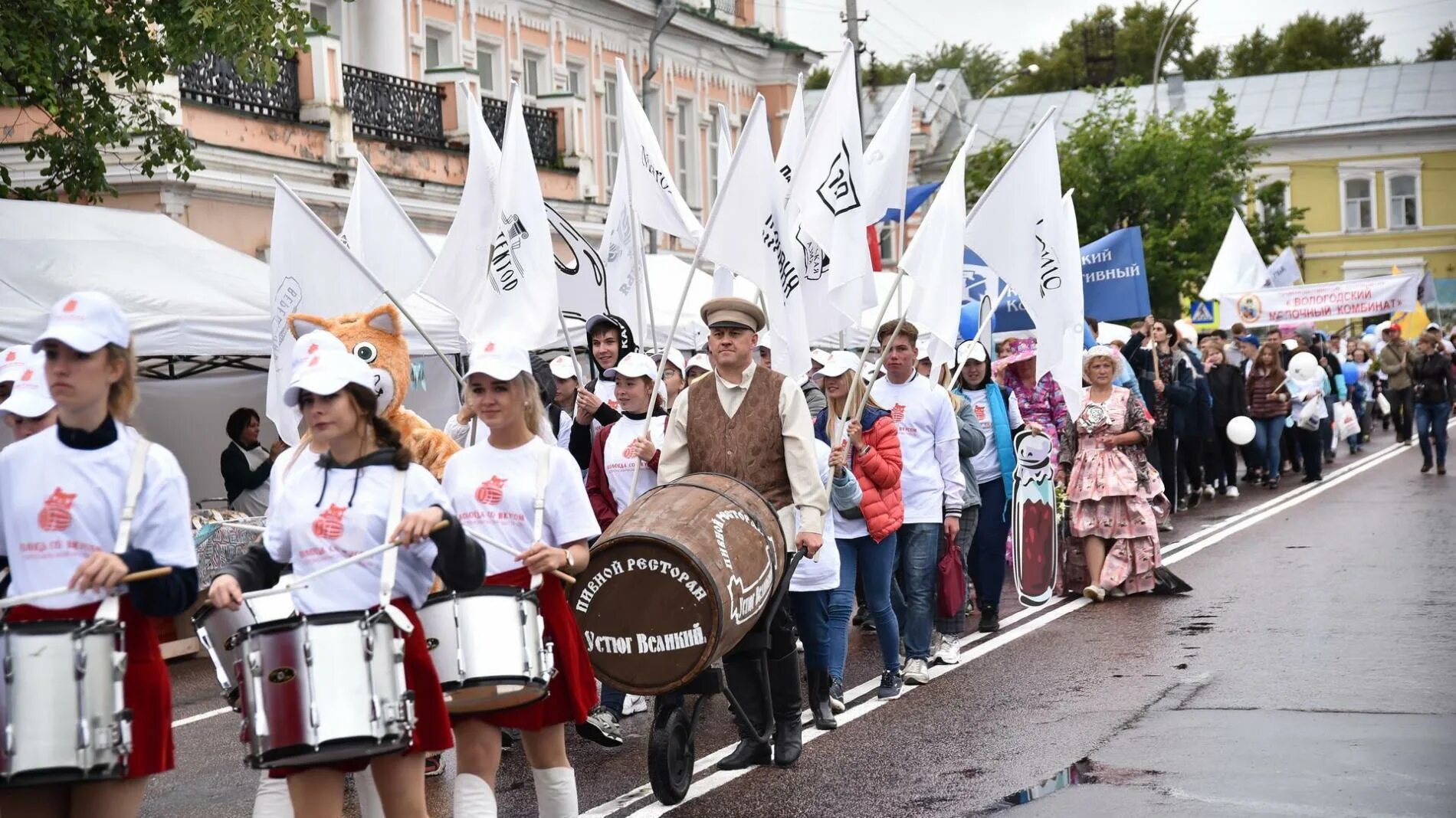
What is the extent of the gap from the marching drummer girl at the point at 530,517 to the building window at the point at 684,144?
30.7m

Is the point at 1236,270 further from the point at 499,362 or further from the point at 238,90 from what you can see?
the point at 499,362

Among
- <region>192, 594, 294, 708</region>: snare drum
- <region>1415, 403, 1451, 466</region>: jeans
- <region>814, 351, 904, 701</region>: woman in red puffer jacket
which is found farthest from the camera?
<region>1415, 403, 1451, 466</region>: jeans

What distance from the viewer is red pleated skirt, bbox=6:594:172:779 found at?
194 inches

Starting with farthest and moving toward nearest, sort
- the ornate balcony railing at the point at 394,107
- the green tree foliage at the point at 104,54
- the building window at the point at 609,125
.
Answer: the building window at the point at 609,125 < the ornate balcony railing at the point at 394,107 < the green tree foliage at the point at 104,54

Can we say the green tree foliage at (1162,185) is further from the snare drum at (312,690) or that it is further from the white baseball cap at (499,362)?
the snare drum at (312,690)

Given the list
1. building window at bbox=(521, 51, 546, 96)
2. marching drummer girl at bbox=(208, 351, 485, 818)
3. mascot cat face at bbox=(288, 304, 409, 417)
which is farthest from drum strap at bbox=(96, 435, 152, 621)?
building window at bbox=(521, 51, 546, 96)

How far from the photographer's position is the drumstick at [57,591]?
191 inches

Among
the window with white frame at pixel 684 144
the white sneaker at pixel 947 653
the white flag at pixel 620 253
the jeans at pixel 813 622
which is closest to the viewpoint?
the jeans at pixel 813 622

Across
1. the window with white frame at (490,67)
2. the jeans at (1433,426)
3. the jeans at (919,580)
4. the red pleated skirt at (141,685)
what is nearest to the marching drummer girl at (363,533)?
the red pleated skirt at (141,685)

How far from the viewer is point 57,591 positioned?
4875 mm

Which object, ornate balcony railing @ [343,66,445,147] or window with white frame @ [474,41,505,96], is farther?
window with white frame @ [474,41,505,96]

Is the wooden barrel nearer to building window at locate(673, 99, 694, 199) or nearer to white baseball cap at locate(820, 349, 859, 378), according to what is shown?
white baseball cap at locate(820, 349, 859, 378)

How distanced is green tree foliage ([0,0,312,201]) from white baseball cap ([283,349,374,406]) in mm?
9395

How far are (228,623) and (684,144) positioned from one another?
3109 cm
